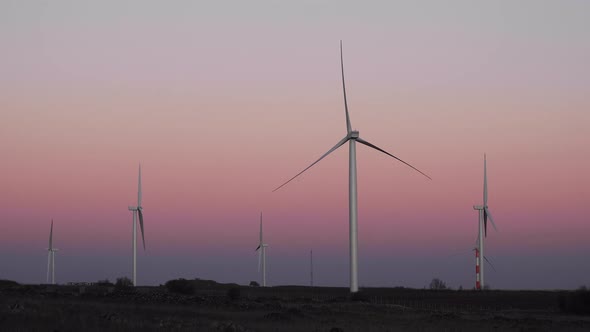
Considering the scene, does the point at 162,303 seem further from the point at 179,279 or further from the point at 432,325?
the point at 179,279

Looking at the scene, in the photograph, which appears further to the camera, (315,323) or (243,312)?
(243,312)

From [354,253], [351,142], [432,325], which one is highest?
[351,142]

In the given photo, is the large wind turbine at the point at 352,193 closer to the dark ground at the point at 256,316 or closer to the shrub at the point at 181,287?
the dark ground at the point at 256,316

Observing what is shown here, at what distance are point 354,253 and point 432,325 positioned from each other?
107ft

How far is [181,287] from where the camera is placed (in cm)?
12438

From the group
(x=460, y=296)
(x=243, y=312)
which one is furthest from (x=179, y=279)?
(x=243, y=312)

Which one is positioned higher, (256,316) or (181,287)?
(181,287)

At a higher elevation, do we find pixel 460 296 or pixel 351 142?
pixel 351 142

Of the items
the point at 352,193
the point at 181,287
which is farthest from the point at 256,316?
the point at 181,287

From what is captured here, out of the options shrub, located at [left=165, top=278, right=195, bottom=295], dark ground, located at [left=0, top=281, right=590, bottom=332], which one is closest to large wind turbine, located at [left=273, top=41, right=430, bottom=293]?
dark ground, located at [left=0, top=281, right=590, bottom=332]

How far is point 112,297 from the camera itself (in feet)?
277

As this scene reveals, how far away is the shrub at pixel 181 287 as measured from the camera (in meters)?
124

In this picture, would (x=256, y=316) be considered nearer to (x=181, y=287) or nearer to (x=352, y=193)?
(x=352, y=193)

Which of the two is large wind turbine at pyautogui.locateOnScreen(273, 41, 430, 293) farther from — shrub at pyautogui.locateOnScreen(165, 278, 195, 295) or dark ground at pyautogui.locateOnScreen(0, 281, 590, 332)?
shrub at pyautogui.locateOnScreen(165, 278, 195, 295)
